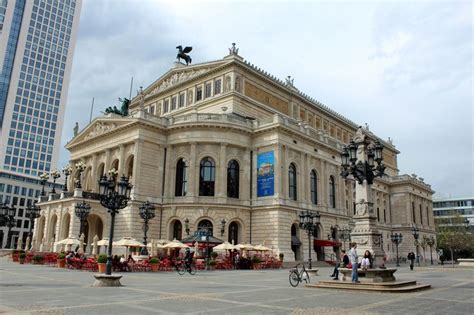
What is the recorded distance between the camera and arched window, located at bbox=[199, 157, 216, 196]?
4325 cm

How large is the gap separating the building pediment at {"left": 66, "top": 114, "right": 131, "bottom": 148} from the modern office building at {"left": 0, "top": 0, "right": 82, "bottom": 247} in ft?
180

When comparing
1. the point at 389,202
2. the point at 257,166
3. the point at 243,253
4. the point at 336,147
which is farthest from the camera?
the point at 389,202

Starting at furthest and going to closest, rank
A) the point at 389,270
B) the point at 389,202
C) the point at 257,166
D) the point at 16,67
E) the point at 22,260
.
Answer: the point at 16,67, the point at 389,202, the point at 257,166, the point at 22,260, the point at 389,270

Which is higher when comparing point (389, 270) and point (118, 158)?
point (118, 158)

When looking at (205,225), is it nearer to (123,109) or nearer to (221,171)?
(221,171)

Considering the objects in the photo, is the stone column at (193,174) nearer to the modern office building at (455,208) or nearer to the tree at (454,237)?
the tree at (454,237)

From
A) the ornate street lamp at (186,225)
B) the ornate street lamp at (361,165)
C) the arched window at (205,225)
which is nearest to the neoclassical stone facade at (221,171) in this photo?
the arched window at (205,225)

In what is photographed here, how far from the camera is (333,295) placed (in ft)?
48.2

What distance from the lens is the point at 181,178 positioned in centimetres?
4438

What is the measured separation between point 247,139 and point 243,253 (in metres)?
12.6

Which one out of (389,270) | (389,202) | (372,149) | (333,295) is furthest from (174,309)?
(389,202)

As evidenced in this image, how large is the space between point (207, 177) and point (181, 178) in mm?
3079

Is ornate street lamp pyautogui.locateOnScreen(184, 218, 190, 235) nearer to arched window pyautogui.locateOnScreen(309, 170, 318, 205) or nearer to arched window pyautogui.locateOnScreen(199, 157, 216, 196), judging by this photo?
arched window pyautogui.locateOnScreen(199, 157, 216, 196)

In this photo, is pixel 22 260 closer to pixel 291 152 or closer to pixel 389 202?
pixel 291 152
